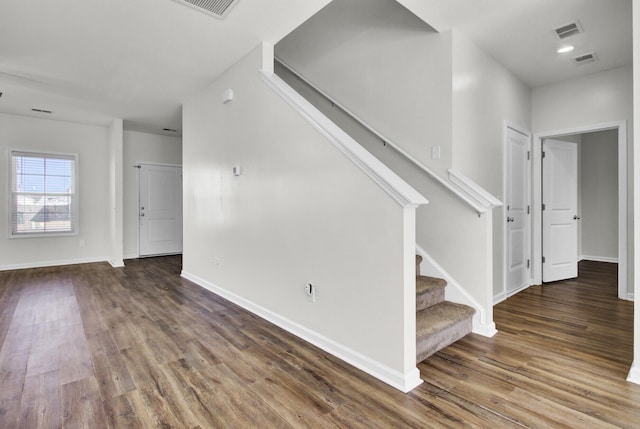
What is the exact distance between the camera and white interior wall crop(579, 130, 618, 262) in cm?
589

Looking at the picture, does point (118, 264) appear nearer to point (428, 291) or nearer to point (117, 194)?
point (117, 194)

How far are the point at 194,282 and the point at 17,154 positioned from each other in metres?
3.93

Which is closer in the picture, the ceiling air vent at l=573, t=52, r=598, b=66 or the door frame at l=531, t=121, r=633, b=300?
the ceiling air vent at l=573, t=52, r=598, b=66

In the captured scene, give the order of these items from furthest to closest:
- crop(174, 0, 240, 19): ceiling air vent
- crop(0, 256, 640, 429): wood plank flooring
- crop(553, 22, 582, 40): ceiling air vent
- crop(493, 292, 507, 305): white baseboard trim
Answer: crop(493, 292, 507, 305): white baseboard trim
crop(553, 22, 582, 40): ceiling air vent
crop(174, 0, 240, 19): ceiling air vent
crop(0, 256, 640, 429): wood plank flooring

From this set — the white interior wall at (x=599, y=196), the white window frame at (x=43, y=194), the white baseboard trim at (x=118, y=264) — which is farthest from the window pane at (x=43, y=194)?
the white interior wall at (x=599, y=196)

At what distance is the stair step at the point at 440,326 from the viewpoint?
7.19 ft

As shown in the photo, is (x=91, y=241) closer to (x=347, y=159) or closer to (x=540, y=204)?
(x=347, y=159)

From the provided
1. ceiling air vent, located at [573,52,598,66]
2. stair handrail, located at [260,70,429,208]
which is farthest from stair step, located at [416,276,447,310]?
ceiling air vent, located at [573,52,598,66]

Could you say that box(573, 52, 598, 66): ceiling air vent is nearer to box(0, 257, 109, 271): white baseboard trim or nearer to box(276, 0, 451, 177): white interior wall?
box(276, 0, 451, 177): white interior wall

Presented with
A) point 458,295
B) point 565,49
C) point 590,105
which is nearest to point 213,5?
point 458,295

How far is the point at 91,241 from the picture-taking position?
612cm

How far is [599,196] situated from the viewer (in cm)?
605

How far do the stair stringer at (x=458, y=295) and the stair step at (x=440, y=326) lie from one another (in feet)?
0.16

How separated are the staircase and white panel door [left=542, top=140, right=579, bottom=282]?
8.09 ft
